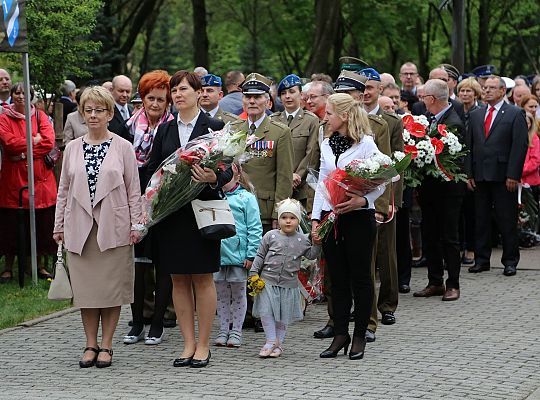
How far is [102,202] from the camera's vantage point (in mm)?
9305

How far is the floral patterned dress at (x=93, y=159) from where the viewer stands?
30.7 ft

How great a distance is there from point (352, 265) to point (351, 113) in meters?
1.25

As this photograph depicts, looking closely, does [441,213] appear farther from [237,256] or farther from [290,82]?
[237,256]

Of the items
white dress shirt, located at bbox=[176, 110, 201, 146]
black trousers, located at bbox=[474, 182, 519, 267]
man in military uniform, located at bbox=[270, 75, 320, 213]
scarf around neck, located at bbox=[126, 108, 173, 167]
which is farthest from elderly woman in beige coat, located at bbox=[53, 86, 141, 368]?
black trousers, located at bbox=[474, 182, 519, 267]

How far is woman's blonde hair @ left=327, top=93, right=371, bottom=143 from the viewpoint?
9.46 metres

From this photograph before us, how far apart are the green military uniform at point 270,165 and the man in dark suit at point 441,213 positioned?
2.29 metres

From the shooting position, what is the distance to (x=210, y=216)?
9.10 metres

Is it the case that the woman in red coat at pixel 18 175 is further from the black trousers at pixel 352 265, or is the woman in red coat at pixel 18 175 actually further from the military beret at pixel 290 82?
the black trousers at pixel 352 265

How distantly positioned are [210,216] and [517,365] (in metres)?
2.76

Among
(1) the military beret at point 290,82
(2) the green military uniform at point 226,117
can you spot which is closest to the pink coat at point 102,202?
(2) the green military uniform at point 226,117

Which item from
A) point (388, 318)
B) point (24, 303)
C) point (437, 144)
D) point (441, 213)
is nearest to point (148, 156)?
point (388, 318)

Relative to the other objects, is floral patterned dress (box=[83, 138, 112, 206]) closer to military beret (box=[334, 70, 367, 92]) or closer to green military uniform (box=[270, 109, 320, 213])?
military beret (box=[334, 70, 367, 92])

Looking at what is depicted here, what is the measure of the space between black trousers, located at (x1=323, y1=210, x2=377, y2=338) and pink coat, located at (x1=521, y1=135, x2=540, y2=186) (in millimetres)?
8026

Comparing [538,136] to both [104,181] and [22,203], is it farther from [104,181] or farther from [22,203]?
[104,181]
